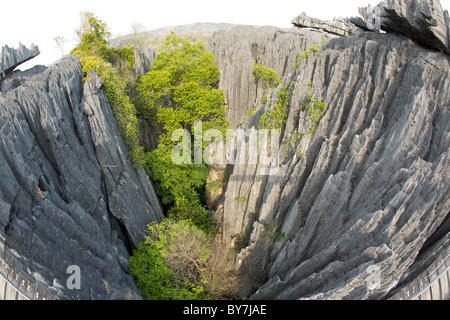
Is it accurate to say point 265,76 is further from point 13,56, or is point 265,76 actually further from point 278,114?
point 13,56

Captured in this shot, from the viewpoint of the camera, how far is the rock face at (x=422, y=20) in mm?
15594

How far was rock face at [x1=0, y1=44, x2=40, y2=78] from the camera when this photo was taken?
1995cm

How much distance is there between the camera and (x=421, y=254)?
13195 millimetres

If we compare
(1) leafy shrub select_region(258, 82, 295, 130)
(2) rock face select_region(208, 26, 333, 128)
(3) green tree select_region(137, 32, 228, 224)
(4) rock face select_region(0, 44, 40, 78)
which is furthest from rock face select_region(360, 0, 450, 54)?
(4) rock face select_region(0, 44, 40, 78)

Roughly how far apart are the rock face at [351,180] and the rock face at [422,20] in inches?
24.2

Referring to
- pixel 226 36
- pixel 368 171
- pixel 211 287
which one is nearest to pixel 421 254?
pixel 368 171

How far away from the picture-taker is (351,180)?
1636 centimetres

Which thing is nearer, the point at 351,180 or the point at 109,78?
the point at 351,180

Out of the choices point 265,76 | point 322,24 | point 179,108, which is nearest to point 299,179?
point 265,76

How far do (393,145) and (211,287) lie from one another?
12.2 meters

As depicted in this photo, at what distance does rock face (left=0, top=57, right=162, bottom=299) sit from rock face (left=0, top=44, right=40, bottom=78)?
118 inches

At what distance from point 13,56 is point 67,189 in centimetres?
1143

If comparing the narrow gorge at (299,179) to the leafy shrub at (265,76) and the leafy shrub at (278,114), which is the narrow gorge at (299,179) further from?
the leafy shrub at (265,76)
